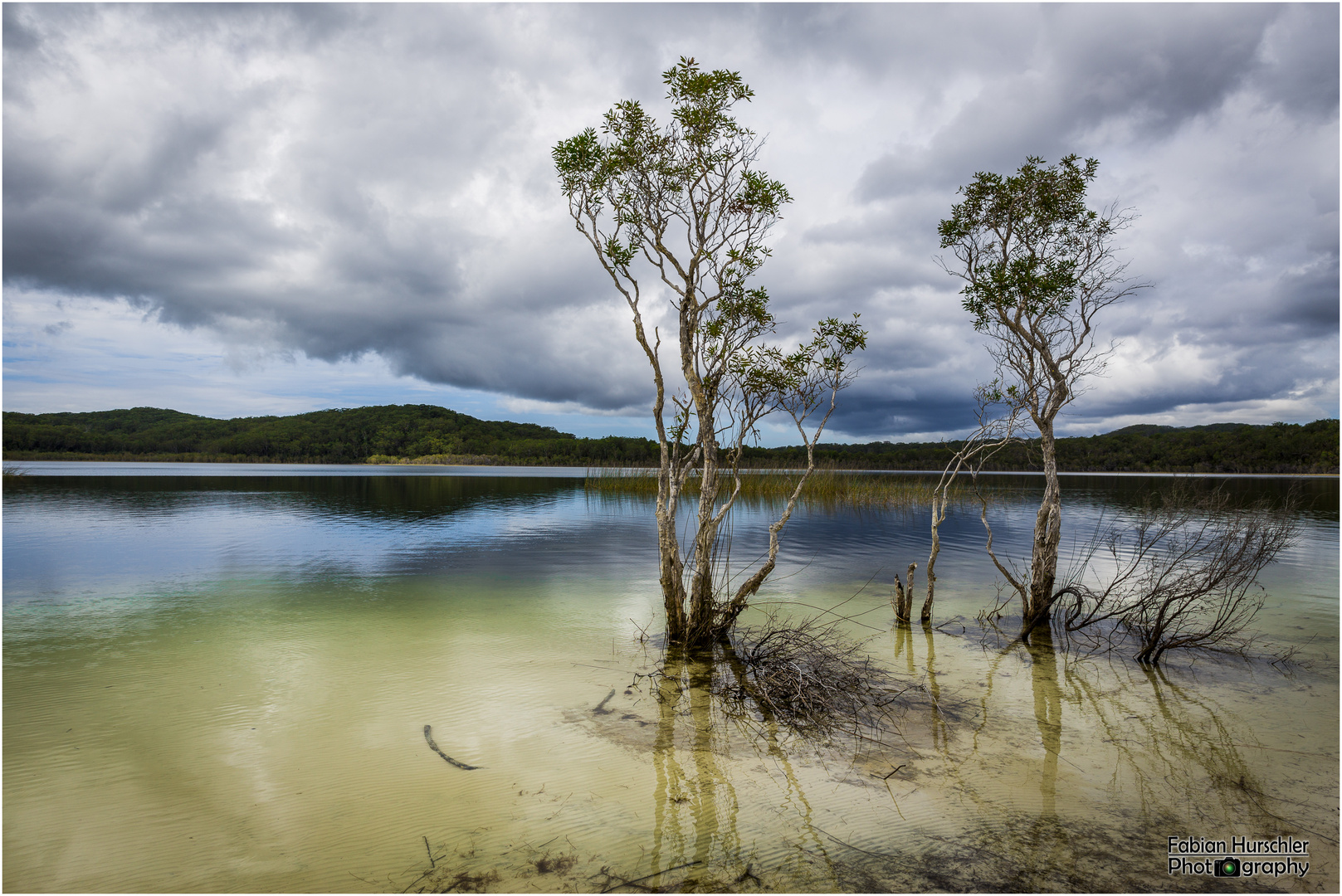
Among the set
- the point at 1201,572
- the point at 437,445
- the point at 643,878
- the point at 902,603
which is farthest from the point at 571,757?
the point at 437,445

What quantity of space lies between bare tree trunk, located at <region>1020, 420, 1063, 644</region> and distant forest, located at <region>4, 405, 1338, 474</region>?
6605 centimetres

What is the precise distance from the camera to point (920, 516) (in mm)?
27125

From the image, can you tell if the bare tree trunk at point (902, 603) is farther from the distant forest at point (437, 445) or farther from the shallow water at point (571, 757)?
the distant forest at point (437, 445)

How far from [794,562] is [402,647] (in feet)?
Result: 33.9

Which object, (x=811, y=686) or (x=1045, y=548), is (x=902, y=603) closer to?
(x=1045, y=548)

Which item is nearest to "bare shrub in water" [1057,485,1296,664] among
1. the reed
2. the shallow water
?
the shallow water

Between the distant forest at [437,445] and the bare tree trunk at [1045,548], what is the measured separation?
6605 centimetres

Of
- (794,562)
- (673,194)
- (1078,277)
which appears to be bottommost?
(794,562)

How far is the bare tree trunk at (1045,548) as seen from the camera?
9.27 m

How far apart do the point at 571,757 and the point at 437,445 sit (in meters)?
114

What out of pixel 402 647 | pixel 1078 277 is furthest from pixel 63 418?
pixel 1078 277

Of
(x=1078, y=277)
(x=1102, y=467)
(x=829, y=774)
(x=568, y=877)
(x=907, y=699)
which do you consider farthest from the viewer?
(x=1102, y=467)

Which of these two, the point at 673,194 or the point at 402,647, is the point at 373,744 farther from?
the point at 673,194

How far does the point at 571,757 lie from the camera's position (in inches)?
210
